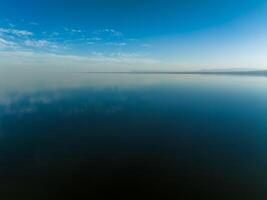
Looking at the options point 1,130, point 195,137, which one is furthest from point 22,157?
point 195,137

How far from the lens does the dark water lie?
22.2 ft

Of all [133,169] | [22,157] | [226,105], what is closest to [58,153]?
[22,157]

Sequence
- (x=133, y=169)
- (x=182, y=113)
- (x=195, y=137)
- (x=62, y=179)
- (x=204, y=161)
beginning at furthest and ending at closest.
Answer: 1. (x=182, y=113)
2. (x=195, y=137)
3. (x=204, y=161)
4. (x=133, y=169)
5. (x=62, y=179)

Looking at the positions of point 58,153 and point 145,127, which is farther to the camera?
point 145,127

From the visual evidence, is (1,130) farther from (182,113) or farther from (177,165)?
(182,113)

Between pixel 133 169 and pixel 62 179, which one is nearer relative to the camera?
pixel 62 179

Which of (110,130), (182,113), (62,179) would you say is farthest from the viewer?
(182,113)

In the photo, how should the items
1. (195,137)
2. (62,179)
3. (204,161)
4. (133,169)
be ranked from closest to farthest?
(62,179), (133,169), (204,161), (195,137)

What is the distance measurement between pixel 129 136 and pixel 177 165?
3.42 metres

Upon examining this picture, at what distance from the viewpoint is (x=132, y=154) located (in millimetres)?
9008

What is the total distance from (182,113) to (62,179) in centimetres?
1002

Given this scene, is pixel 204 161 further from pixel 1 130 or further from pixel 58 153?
pixel 1 130

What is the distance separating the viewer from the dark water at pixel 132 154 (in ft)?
22.2

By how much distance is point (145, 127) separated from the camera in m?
12.5
